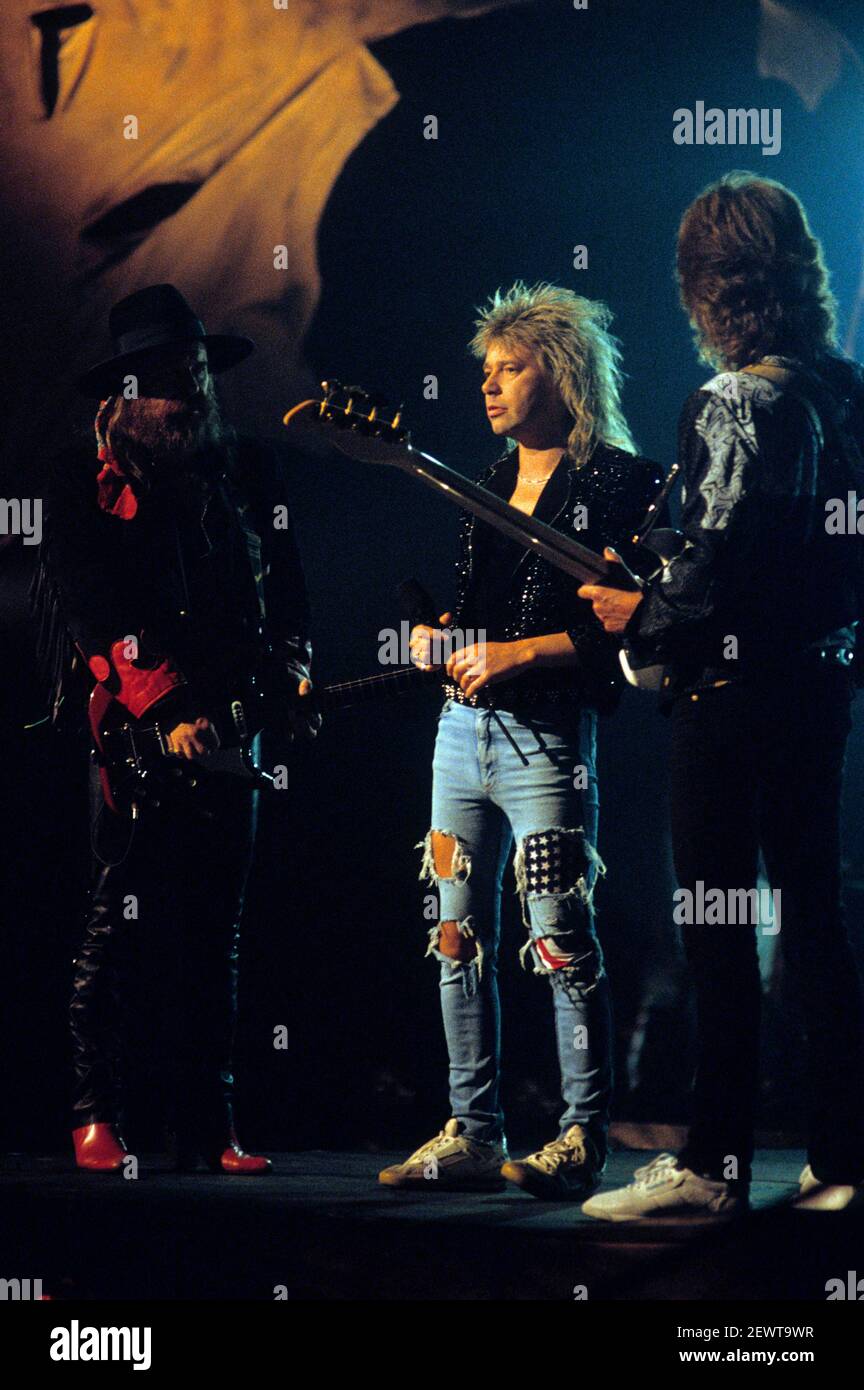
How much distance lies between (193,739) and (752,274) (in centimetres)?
158

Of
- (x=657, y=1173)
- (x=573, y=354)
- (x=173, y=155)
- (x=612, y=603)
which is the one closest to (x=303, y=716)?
(x=612, y=603)

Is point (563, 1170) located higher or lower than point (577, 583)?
lower

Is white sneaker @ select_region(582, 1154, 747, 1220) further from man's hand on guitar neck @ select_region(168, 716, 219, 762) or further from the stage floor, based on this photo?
man's hand on guitar neck @ select_region(168, 716, 219, 762)

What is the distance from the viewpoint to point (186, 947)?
3.48m

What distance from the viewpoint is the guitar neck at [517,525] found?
301 cm

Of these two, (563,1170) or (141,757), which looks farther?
(141,757)

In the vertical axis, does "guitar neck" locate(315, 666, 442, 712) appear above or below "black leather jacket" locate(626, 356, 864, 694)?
below

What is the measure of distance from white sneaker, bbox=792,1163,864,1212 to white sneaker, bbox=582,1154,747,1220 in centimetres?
15

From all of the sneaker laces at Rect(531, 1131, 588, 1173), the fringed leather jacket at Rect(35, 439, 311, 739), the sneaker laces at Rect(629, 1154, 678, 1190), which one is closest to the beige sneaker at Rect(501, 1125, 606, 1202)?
the sneaker laces at Rect(531, 1131, 588, 1173)

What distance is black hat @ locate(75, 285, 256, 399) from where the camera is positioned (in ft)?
11.8

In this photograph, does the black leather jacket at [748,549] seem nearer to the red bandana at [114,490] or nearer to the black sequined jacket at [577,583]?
the black sequined jacket at [577,583]

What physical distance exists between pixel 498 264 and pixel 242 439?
1093mm

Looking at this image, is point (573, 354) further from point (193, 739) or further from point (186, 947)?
point (186, 947)

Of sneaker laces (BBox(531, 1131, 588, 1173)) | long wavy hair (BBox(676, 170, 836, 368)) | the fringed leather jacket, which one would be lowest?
sneaker laces (BBox(531, 1131, 588, 1173))
